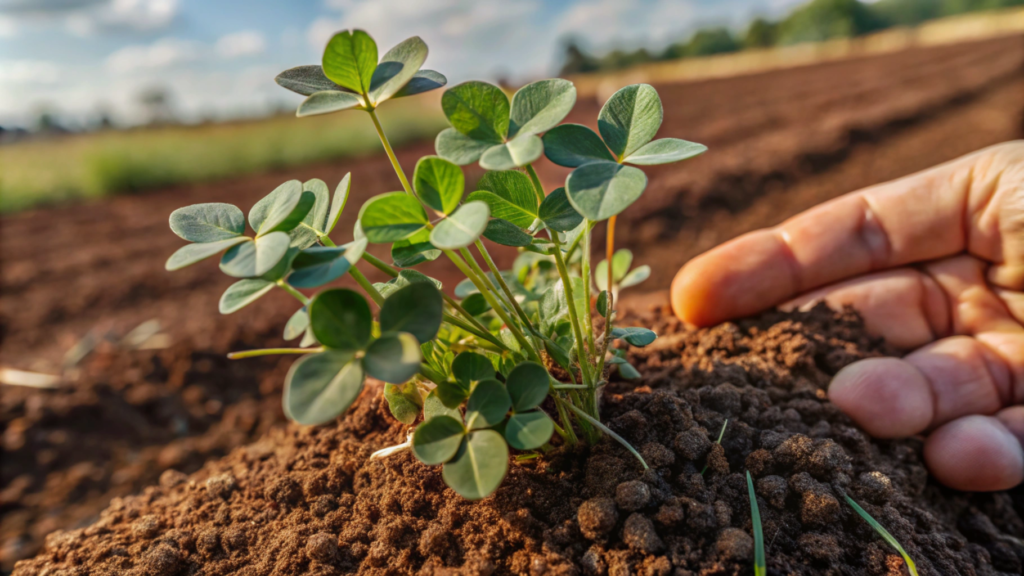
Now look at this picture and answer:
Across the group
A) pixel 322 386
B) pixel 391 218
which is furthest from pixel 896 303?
pixel 322 386

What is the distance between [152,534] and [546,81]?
1.21 m

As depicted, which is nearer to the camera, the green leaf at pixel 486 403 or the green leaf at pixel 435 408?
the green leaf at pixel 486 403

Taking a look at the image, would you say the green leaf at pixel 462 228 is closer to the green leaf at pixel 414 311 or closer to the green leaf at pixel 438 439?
the green leaf at pixel 414 311

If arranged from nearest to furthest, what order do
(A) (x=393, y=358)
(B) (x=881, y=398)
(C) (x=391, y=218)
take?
(A) (x=393, y=358) < (C) (x=391, y=218) < (B) (x=881, y=398)

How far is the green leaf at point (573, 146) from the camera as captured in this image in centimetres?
84

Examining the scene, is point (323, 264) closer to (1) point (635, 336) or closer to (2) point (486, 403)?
(2) point (486, 403)

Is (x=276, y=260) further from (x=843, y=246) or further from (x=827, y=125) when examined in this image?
(x=827, y=125)

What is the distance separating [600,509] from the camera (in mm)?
930

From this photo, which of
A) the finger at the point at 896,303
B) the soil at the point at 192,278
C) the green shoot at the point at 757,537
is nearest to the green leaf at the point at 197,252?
the green shoot at the point at 757,537

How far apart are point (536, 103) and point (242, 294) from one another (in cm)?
55

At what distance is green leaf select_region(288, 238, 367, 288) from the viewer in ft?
2.39

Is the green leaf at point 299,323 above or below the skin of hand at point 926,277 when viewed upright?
above

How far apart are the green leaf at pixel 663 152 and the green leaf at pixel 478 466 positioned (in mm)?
471

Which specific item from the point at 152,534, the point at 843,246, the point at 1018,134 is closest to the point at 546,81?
the point at 152,534
